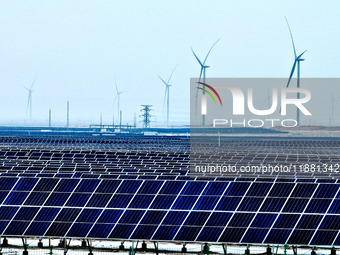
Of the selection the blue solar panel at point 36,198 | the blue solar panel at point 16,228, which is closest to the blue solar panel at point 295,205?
the blue solar panel at point 36,198

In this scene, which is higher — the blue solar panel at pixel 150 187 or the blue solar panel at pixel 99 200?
the blue solar panel at pixel 150 187

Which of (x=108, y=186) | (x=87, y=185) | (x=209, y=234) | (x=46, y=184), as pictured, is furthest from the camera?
(x=46, y=184)

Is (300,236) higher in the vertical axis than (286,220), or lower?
lower

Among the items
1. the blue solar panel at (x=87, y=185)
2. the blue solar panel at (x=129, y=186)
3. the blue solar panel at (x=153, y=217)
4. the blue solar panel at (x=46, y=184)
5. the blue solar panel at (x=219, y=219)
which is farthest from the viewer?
the blue solar panel at (x=46, y=184)

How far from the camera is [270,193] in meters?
44.2

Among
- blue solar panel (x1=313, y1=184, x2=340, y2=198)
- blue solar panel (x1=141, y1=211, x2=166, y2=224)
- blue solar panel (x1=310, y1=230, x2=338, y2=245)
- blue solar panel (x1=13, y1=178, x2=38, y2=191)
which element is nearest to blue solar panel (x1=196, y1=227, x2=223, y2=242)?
blue solar panel (x1=141, y1=211, x2=166, y2=224)

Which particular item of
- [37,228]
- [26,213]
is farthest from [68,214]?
[26,213]

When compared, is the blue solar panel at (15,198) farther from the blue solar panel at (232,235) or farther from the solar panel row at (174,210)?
the blue solar panel at (232,235)

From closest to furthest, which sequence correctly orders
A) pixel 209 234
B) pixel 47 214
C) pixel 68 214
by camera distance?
1. pixel 209 234
2. pixel 68 214
3. pixel 47 214

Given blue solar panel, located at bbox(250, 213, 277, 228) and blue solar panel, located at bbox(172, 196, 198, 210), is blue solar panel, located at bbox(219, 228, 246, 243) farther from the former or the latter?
blue solar panel, located at bbox(172, 196, 198, 210)

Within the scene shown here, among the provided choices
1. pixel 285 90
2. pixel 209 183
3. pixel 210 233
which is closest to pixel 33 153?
pixel 285 90

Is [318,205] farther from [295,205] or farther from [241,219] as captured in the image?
[241,219]

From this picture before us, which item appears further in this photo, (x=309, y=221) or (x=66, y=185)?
(x=66, y=185)

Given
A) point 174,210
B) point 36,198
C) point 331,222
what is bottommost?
point 331,222
